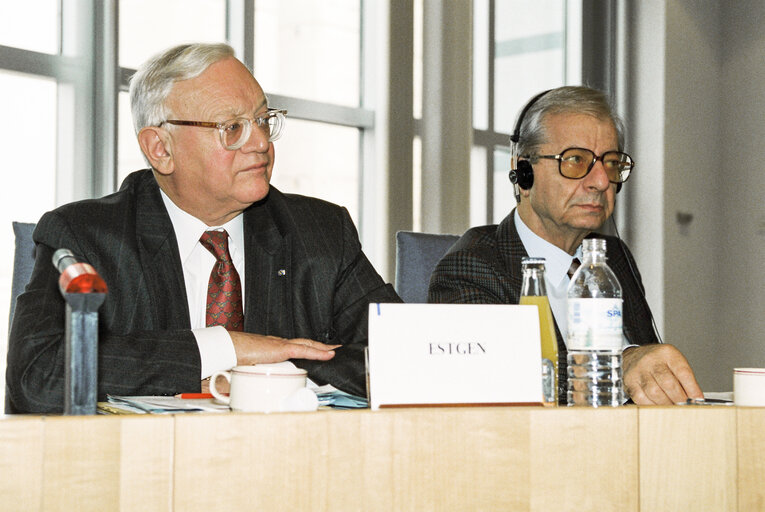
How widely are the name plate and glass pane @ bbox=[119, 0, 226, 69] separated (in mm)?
2382

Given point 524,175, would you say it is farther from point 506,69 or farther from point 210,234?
point 506,69

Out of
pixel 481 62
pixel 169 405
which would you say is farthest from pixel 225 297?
pixel 481 62

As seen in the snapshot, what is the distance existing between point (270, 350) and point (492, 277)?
2.10 ft

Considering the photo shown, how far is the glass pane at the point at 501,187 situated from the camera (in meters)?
4.80

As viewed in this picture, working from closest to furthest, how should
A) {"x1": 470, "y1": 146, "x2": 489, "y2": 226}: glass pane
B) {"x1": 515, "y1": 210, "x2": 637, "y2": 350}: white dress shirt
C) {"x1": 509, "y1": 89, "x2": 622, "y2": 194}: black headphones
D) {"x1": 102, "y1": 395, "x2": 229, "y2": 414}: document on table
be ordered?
{"x1": 102, "y1": 395, "x2": 229, "y2": 414}: document on table < {"x1": 515, "y1": 210, "x2": 637, "y2": 350}: white dress shirt < {"x1": 509, "y1": 89, "x2": 622, "y2": 194}: black headphones < {"x1": 470, "y1": 146, "x2": 489, "y2": 226}: glass pane

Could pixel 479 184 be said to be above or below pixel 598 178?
above

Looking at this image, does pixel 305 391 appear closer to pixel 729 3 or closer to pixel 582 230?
pixel 582 230

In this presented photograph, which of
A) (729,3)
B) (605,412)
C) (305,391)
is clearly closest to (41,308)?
(305,391)

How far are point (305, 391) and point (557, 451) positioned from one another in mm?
273

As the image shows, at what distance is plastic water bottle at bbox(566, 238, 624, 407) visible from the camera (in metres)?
1.08

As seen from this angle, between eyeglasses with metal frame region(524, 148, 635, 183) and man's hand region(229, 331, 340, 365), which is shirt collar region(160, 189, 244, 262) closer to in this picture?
man's hand region(229, 331, 340, 365)

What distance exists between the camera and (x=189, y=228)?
1920mm

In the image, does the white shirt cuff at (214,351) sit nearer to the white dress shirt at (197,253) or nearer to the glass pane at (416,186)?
the white dress shirt at (197,253)

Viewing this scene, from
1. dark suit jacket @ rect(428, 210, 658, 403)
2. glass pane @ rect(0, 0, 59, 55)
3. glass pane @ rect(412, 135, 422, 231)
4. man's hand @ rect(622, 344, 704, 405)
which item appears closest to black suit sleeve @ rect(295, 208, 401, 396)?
dark suit jacket @ rect(428, 210, 658, 403)
